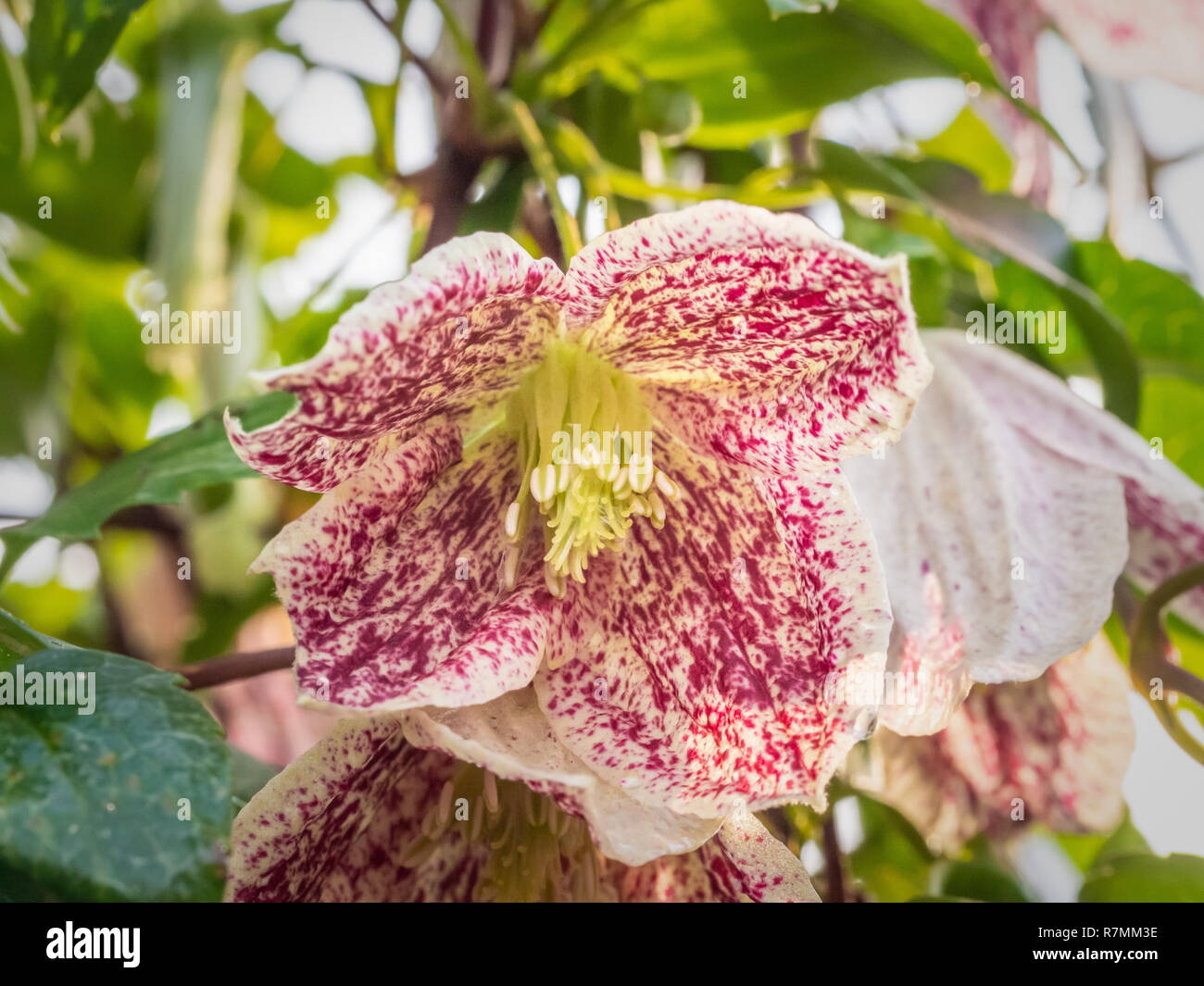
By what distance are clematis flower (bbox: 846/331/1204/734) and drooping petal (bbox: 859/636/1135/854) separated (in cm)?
5

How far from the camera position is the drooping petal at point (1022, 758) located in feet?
1.50

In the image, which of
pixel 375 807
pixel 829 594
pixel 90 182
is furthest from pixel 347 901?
pixel 90 182

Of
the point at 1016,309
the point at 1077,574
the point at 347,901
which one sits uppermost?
the point at 1016,309

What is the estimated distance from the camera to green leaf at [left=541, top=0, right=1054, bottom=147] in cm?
49

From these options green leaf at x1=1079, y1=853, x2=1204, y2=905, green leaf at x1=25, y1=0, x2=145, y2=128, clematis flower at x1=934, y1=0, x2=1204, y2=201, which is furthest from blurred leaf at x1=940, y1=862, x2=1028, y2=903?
green leaf at x1=25, y1=0, x2=145, y2=128

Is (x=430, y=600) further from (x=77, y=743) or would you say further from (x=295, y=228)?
(x=295, y=228)

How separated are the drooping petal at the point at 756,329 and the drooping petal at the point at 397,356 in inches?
0.9

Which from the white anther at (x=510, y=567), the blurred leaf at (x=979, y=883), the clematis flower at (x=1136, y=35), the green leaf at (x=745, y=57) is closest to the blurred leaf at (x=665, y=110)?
the green leaf at (x=745, y=57)

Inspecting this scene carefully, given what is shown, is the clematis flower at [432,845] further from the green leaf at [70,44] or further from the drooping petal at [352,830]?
the green leaf at [70,44]

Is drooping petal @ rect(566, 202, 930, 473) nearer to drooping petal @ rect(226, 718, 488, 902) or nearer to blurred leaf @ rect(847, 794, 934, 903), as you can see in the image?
drooping petal @ rect(226, 718, 488, 902)

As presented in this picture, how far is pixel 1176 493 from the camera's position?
0.40 meters

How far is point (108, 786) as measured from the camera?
29 cm

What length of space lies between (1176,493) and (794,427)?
175mm

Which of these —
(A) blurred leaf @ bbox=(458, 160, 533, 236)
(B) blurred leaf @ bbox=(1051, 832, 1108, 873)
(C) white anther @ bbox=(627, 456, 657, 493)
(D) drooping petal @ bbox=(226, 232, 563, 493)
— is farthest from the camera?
(B) blurred leaf @ bbox=(1051, 832, 1108, 873)
